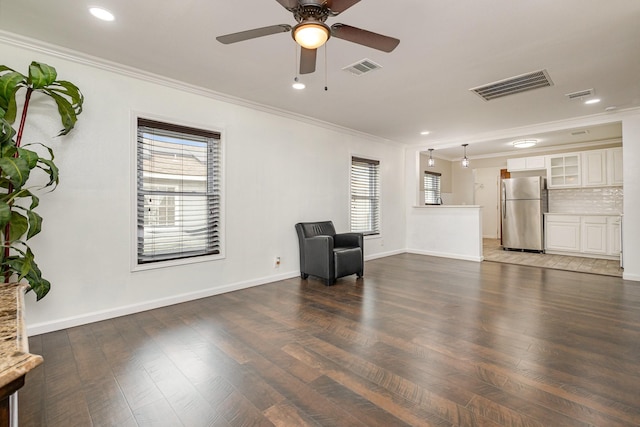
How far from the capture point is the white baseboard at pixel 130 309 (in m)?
2.79

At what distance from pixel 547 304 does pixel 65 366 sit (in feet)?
15.1

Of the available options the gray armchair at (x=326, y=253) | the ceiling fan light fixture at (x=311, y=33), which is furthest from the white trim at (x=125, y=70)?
the ceiling fan light fixture at (x=311, y=33)

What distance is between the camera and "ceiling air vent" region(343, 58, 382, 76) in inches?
123

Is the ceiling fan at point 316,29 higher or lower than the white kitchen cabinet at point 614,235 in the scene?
higher

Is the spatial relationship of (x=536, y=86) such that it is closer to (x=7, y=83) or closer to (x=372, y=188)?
(x=372, y=188)

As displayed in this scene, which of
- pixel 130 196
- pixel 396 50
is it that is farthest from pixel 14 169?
pixel 396 50

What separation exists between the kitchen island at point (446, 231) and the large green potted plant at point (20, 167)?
6.43 meters

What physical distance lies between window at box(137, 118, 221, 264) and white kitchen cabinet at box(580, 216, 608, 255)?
7343mm

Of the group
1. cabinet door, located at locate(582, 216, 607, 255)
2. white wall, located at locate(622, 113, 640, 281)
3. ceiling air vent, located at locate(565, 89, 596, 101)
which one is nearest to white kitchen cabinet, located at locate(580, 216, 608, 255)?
cabinet door, located at locate(582, 216, 607, 255)

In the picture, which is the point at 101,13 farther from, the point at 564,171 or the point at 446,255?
the point at 564,171

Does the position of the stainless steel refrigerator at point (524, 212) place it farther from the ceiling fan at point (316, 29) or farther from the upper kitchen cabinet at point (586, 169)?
the ceiling fan at point (316, 29)

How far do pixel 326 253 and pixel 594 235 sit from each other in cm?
594

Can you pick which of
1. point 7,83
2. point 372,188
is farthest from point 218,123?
point 372,188

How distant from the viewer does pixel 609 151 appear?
252 inches
